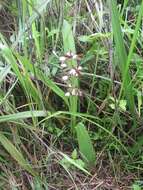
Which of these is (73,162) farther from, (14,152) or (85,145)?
(14,152)

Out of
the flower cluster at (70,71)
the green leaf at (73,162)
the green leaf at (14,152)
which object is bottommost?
Answer: the green leaf at (73,162)

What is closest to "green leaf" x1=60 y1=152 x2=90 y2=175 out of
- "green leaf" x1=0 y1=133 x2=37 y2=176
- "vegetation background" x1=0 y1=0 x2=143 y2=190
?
"vegetation background" x1=0 y1=0 x2=143 y2=190

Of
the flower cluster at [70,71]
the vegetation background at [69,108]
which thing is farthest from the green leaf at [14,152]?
the flower cluster at [70,71]

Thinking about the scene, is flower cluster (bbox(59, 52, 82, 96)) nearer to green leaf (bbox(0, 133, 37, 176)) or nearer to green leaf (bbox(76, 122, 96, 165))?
green leaf (bbox(76, 122, 96, 165))

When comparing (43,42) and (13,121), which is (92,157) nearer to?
(13,121)

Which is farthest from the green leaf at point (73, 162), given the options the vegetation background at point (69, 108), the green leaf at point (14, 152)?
the green leaf at point (14, 152)

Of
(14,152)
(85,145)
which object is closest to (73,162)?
(85,145)

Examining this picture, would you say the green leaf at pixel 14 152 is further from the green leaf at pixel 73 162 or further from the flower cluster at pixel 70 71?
the flower cluster at pixel 70 71

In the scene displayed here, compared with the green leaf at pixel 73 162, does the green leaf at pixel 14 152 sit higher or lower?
higher

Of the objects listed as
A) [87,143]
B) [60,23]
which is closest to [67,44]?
[60,23]
